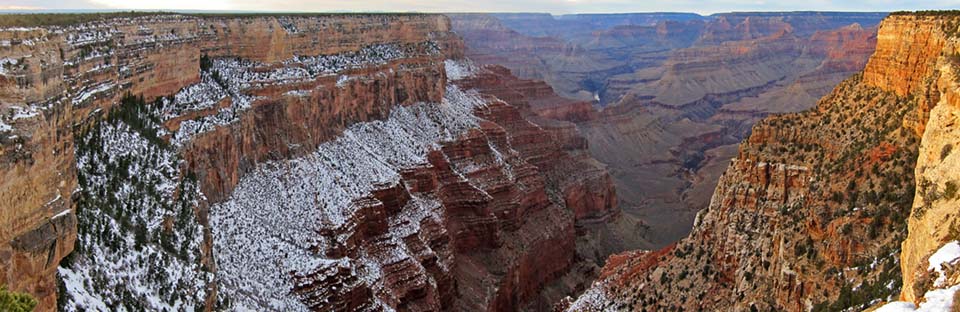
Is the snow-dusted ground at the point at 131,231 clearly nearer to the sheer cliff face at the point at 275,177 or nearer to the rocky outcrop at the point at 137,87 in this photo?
the sheer cliff face at the point at 275,177

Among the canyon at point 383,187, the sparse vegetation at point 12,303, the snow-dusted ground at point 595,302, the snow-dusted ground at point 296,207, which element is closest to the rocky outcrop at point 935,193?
the canyon at point 383,187

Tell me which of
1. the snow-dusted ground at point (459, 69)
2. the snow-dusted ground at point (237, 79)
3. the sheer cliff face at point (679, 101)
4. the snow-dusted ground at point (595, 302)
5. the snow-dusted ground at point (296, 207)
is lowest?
the sheer cliff face at point (679, 101)

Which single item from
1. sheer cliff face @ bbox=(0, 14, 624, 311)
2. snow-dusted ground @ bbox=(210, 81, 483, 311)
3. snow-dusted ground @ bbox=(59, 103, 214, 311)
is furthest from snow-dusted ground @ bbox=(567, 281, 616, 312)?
snow-dusted ground @ bbox=(59, 103, 214, 311)

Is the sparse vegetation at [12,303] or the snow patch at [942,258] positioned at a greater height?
the snow patch at [942,258]

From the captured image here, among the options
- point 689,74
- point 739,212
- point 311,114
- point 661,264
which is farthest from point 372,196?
point 689,74

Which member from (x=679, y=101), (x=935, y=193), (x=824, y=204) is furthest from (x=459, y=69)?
(x=679, y=101)

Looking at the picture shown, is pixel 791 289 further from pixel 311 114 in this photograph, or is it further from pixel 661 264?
pixel 311 114
